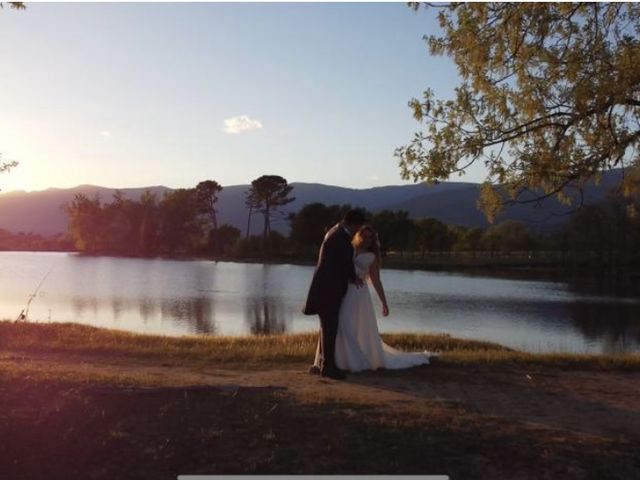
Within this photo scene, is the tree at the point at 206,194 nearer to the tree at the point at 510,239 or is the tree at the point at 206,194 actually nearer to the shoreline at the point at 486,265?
the shoreline at the point at 486,265

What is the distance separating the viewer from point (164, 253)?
417 feet

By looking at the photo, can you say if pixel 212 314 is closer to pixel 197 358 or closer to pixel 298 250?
pixel 197 358

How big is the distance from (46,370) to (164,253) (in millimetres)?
121638

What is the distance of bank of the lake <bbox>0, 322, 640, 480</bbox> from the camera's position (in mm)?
5027

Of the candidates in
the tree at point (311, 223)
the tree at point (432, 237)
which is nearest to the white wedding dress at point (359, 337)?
the tree at point (311, 223)

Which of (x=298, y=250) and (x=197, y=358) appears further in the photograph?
(x=298, y=250)

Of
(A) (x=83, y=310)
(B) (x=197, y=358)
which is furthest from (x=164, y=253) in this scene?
(B) (x=197, y=358)

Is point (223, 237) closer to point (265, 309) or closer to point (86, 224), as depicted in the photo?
point (86, 224)

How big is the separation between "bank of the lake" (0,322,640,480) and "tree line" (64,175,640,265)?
5661cm

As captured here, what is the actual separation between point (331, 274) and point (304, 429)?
11.0 ft

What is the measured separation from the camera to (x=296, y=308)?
3488 cm

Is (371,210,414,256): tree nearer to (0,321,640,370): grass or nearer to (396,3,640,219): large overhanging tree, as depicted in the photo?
(0,321,640,370): grass

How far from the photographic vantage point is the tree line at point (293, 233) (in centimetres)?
8550

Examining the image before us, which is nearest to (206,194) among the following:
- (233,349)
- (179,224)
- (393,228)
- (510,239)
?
(179,224)
